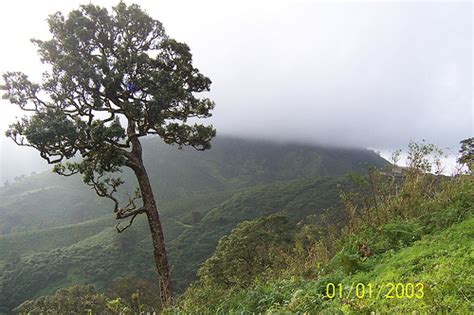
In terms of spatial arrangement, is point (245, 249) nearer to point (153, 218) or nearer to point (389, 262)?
point (153, 218)

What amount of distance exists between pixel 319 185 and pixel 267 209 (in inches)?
968

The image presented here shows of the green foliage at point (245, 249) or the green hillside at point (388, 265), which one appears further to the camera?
the green foliage at point (245, 249)

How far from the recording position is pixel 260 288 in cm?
646

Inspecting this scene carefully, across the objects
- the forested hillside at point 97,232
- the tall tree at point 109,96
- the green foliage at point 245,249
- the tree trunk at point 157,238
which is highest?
the tall tree at point 109,96

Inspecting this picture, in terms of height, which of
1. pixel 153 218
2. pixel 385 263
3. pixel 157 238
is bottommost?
pixel 157 238

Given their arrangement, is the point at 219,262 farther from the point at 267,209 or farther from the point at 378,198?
the point at 267,209

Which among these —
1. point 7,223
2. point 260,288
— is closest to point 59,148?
point 260,288

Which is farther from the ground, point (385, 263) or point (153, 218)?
point (153, 218)
